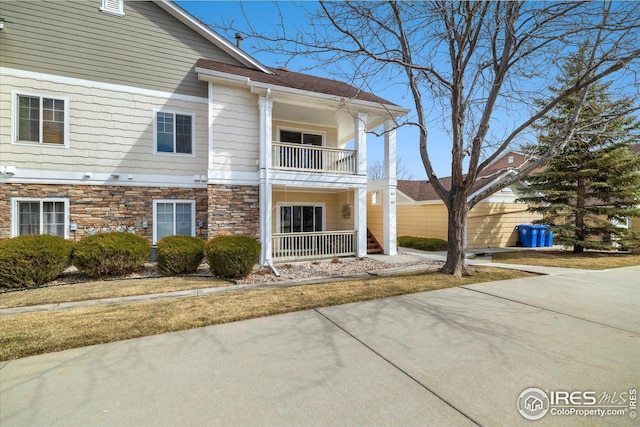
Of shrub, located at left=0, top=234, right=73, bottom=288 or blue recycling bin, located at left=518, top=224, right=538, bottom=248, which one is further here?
blue recycling bin, located at left=518, top=224, right=538, bottom=248

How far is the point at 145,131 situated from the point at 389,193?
30.0 ft

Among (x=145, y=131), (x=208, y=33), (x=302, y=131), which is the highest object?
(x=208, y=33)

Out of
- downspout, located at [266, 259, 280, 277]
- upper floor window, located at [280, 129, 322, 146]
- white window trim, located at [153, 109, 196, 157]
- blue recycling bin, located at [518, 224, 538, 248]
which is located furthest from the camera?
blue recycling bin, located at [518, 224, 538, 248]

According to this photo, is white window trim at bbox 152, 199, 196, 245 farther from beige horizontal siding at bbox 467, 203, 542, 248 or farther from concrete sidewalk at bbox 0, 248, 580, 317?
beige horizontal siding at bbox 467, 203, 542, 248

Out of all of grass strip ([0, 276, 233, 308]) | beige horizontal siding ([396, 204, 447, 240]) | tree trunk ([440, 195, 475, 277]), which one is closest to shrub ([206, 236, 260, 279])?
grass strip ([0, 276, 233, 308])

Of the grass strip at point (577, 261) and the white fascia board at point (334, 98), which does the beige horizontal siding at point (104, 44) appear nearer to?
the white fascia board at point (334, 98)

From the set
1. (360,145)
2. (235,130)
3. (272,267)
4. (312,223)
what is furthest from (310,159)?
(272,267)

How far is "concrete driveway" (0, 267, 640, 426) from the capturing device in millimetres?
2340

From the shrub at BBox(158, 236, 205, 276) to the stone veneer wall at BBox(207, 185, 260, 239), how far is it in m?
1.35

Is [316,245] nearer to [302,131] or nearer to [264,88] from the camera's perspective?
[302,131]

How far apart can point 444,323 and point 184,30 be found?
12488 millimetres

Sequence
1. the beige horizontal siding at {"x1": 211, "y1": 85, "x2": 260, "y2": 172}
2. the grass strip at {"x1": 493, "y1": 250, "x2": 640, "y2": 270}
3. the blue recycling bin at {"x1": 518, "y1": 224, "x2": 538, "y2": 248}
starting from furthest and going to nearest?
the blue recycling bin at {"x1": 518, "y1": 224, "x2": 538, "y2": 248}, the beige horizontal siding at {"x1": 211, "y1": 85, "x2": 260, "y2": 172}, the grass strip at {"x1": 493, "y1": 250, "x2": 640, "y2": 270}

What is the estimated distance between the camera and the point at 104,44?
9359 mm

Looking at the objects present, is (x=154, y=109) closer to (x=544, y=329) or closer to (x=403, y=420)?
(x=403, y=420)
